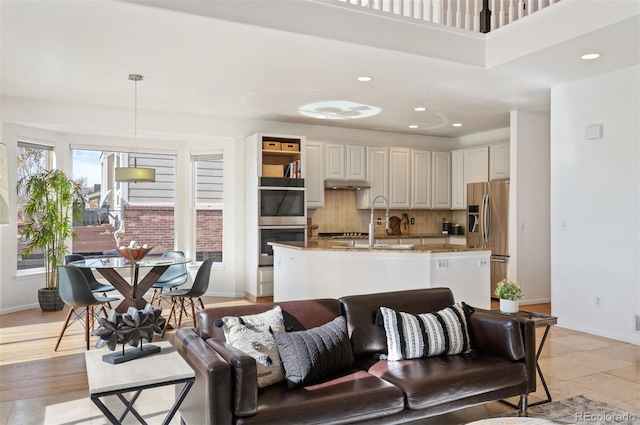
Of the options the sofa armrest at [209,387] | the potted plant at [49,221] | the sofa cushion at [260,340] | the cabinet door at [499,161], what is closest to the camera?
the sofa armrest at [209,387]

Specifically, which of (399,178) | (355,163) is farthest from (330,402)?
(399,178)

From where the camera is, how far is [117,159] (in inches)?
295

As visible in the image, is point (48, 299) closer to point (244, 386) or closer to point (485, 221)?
point (244, 386)

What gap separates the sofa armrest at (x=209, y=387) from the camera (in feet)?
7.13

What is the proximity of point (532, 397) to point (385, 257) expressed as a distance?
1.94 meters

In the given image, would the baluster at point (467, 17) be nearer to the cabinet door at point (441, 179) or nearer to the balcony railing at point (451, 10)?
the balcony railing at point (451, 10)

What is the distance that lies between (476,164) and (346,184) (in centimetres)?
221

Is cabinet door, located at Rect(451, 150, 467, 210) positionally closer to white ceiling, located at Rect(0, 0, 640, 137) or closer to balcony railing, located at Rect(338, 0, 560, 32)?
white ceiling, located at Rect(0, 0, 640, 137)

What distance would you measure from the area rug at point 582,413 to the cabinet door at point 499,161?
4.65m

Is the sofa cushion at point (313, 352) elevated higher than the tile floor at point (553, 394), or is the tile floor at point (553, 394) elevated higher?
the sofa cushion at point (313, 352)

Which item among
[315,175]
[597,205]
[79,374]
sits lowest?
[79,374]

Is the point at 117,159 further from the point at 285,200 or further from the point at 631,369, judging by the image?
the point at 631,369

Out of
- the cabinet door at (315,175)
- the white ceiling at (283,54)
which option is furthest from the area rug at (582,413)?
the cabinet door at (315,175)

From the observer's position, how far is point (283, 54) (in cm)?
441
